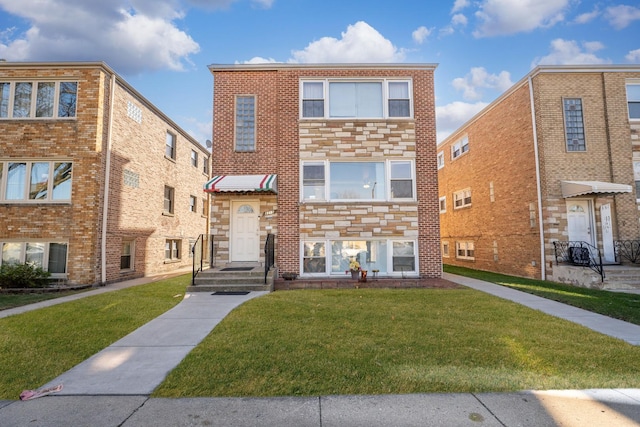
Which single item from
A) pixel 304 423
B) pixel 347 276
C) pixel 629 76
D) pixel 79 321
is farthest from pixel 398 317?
pixel 629 76

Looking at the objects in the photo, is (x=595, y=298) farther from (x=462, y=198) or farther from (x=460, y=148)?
(x=460, y=148)

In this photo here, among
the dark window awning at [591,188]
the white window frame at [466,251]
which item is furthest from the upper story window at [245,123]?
Result: the white window frame at [466,251]

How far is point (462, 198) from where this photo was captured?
19.0 metres

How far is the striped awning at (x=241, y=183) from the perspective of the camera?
10469 mm

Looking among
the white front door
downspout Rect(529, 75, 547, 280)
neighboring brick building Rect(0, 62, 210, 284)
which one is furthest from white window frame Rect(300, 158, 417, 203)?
neighboring brick building Rect(0, 62, 210, 284)

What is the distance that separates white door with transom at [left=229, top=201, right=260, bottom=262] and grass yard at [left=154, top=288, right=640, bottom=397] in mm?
4747

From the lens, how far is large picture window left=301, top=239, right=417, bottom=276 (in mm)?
11602

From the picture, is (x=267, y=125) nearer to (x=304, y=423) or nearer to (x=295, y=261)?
(x=295, y=261)

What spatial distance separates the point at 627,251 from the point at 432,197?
758 cm

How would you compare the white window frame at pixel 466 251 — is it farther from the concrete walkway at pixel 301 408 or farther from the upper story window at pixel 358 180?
the concrete walkway at pixel 301 408

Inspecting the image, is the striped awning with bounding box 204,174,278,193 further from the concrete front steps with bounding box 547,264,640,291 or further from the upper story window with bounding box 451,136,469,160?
the upper story window with bounding box 451,136,469,160

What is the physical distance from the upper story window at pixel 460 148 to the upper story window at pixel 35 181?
1867cm

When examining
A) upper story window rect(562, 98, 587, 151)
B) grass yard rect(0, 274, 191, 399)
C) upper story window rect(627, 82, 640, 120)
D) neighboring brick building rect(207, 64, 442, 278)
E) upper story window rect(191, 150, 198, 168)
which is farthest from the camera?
upper story window rect(191, 150, 198, 168)

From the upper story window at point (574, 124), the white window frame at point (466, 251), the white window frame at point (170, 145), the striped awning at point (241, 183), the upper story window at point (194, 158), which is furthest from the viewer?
the upper story window at point (194, 158)
